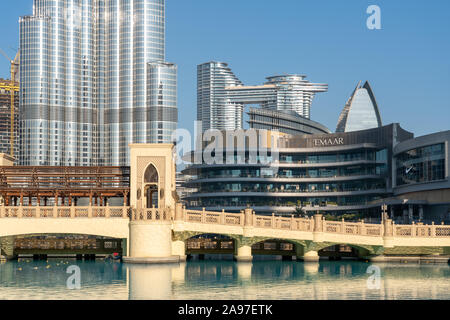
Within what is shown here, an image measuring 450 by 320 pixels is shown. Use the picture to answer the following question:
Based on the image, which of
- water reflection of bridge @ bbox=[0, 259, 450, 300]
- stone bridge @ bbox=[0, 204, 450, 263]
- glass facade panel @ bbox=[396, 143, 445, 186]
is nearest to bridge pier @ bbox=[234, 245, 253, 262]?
stone bridge @ bbox=[0, 204, 450, 263]

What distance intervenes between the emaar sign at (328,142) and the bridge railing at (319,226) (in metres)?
77.8

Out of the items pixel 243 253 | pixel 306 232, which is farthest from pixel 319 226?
pixel 243 253

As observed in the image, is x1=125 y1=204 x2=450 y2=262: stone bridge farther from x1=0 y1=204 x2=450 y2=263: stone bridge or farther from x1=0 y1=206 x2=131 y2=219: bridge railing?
x1=0 y1=206 x2=131 y2=219: bridge railing

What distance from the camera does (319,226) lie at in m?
63.2

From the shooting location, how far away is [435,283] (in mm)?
47906

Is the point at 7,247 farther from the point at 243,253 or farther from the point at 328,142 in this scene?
the point at 328,142

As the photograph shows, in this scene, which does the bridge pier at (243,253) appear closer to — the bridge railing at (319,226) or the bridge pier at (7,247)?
the bridge railing at (319,226)

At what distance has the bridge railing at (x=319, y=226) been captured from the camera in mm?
62781

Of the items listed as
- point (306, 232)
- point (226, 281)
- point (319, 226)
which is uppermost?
point (319, 226)

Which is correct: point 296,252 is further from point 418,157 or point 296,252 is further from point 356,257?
point 418,157

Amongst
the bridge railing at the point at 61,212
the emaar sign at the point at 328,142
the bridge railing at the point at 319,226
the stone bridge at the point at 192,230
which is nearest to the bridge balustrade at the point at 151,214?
the stone bridge at the point at 192,230

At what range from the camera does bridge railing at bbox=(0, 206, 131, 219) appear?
6194 cm

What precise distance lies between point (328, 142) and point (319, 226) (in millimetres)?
80110
